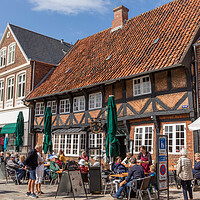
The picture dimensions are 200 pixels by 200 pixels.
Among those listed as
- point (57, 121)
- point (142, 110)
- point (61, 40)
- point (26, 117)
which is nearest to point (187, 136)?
point (142, 110)

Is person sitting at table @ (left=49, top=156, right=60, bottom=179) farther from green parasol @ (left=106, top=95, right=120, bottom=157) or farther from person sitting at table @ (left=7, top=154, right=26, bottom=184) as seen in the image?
green parasol @ (left=106, top=95, right=120, bottom=157)

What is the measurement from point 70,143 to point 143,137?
5.88 metres

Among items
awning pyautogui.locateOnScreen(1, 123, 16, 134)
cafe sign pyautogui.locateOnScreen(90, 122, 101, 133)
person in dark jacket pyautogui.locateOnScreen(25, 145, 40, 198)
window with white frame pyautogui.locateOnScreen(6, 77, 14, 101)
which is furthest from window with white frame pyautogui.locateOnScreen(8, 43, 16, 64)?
person in dark jacket pyautogui.locateOnScreen(25, 145, 40, 198)

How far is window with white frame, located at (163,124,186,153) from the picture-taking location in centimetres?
1217

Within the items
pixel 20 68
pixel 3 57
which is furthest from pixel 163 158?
pixel 3 57

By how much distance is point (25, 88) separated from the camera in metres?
21.4

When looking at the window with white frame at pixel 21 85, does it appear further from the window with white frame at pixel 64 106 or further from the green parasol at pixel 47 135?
the green parasol at pixel 47 135

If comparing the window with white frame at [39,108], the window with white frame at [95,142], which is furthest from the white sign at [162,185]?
the window with white frame at [39,108]

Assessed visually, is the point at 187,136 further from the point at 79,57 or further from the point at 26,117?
the point at 26,117

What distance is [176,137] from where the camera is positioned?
40.6ft

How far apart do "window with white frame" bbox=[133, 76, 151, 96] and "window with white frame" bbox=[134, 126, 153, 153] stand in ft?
5.91

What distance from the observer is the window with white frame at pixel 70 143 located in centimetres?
1703

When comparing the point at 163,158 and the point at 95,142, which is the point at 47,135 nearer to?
the point at 95,142

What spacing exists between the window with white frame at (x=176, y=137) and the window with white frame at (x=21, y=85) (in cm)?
1322
